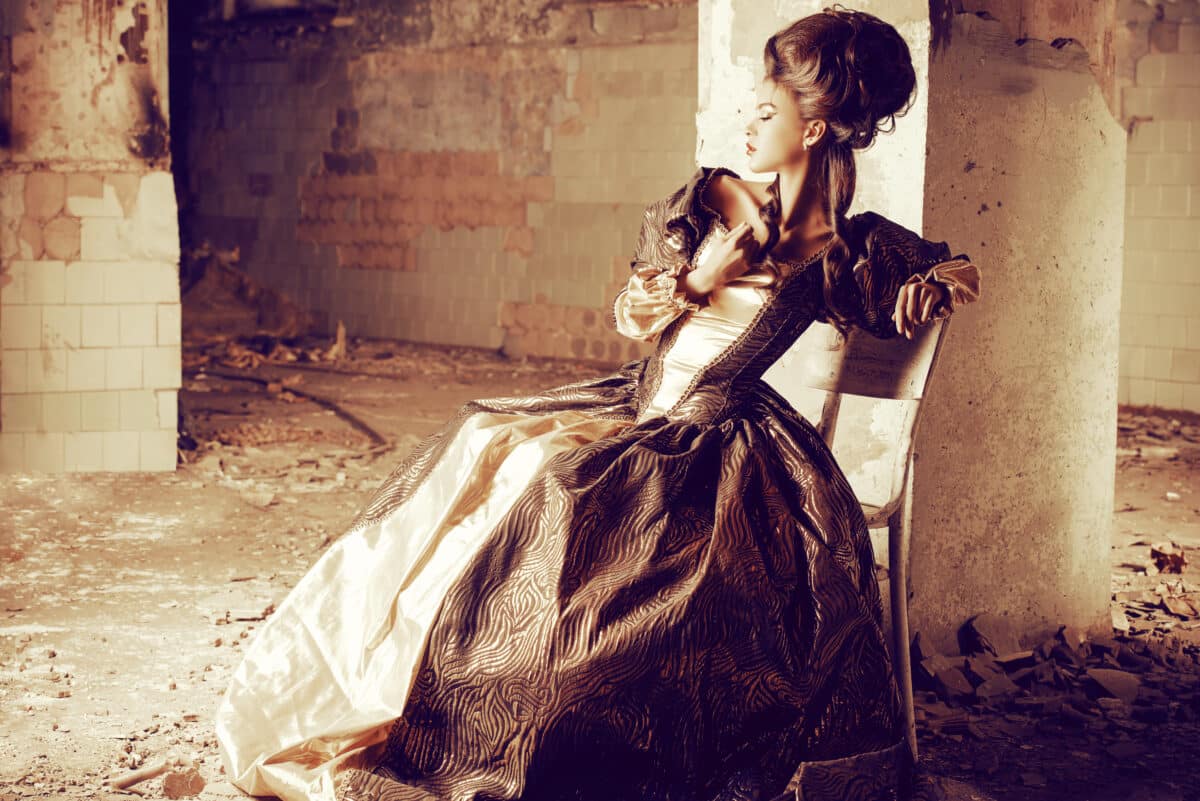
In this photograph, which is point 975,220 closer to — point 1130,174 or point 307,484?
point 307,484

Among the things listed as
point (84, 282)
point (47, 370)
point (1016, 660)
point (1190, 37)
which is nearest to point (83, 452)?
point (47, 370)

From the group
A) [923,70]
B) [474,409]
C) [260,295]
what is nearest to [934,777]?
[474,409]

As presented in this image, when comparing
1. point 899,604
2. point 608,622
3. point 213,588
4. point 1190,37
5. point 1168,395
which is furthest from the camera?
point 1168,395

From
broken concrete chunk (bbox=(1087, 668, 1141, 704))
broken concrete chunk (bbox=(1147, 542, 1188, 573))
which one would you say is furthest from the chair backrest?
broken concrete chunk (bbox=(1147, 542, 1188, 573))

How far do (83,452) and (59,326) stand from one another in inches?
21.7

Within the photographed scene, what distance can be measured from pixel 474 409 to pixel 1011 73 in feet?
4.97

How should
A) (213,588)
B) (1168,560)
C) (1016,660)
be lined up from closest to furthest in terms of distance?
(1016,660) → (213,588) → (1168,560)

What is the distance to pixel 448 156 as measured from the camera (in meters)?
10.4

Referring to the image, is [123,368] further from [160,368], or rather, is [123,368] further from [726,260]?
[726,260]

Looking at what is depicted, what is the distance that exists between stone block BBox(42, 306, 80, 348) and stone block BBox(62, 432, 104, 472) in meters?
0.39

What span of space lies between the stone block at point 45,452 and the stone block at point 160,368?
17.2 inches

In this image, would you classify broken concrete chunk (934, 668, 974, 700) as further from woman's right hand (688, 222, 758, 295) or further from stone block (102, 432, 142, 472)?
stone block (102, 432, 142, 472)

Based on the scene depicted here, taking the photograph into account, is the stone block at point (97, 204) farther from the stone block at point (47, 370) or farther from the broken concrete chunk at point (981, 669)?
the broken concrete chunk at point (981, 669)

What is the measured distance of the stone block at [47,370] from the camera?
19.1 feet
